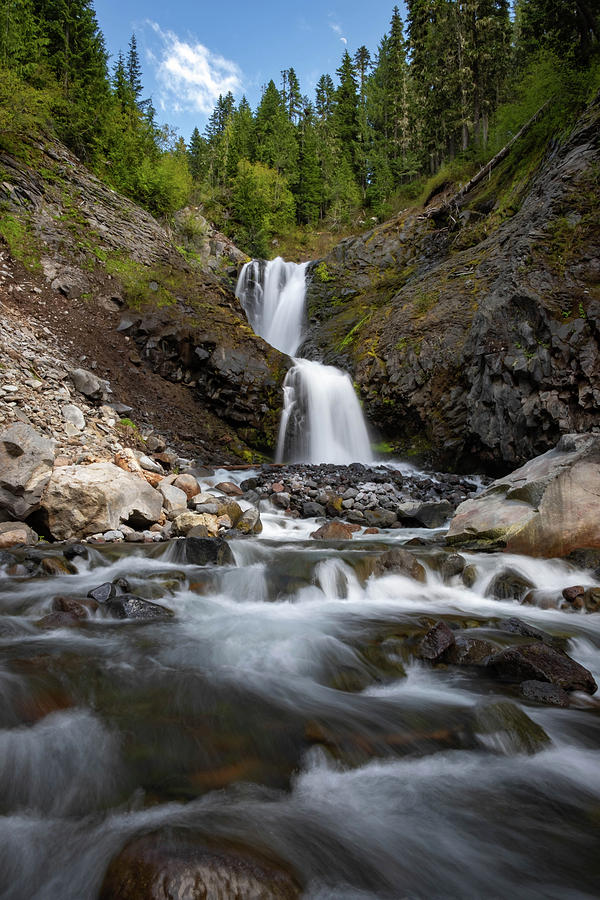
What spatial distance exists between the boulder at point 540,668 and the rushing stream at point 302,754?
115 millimetres

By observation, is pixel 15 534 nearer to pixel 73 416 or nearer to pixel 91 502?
pixel 91 502

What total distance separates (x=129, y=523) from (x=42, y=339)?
6.47m

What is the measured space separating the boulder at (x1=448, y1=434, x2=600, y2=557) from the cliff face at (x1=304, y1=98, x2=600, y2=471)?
3.11m

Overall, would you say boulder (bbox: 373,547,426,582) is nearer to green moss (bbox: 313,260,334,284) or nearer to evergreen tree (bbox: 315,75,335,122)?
green moss (bbox: 313,260,334,284)

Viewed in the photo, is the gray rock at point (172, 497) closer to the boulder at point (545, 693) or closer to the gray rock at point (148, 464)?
the gray rock at point (148, 464)

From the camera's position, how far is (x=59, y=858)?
5.89 feet

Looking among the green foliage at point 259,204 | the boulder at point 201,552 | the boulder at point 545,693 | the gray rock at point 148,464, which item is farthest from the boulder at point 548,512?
the green foliage at point 259,204

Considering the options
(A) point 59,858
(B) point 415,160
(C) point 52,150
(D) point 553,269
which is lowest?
(A) point 59,858

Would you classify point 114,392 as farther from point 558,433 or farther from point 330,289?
point 330,289

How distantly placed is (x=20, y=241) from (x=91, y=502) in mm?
10115

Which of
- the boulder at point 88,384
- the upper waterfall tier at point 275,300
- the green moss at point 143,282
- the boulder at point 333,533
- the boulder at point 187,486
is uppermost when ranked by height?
the upper waterfall tier at point 275,300

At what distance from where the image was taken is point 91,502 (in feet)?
22.0

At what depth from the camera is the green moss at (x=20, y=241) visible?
39.6 ft

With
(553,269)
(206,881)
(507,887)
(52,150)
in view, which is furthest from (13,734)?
(52,150)
